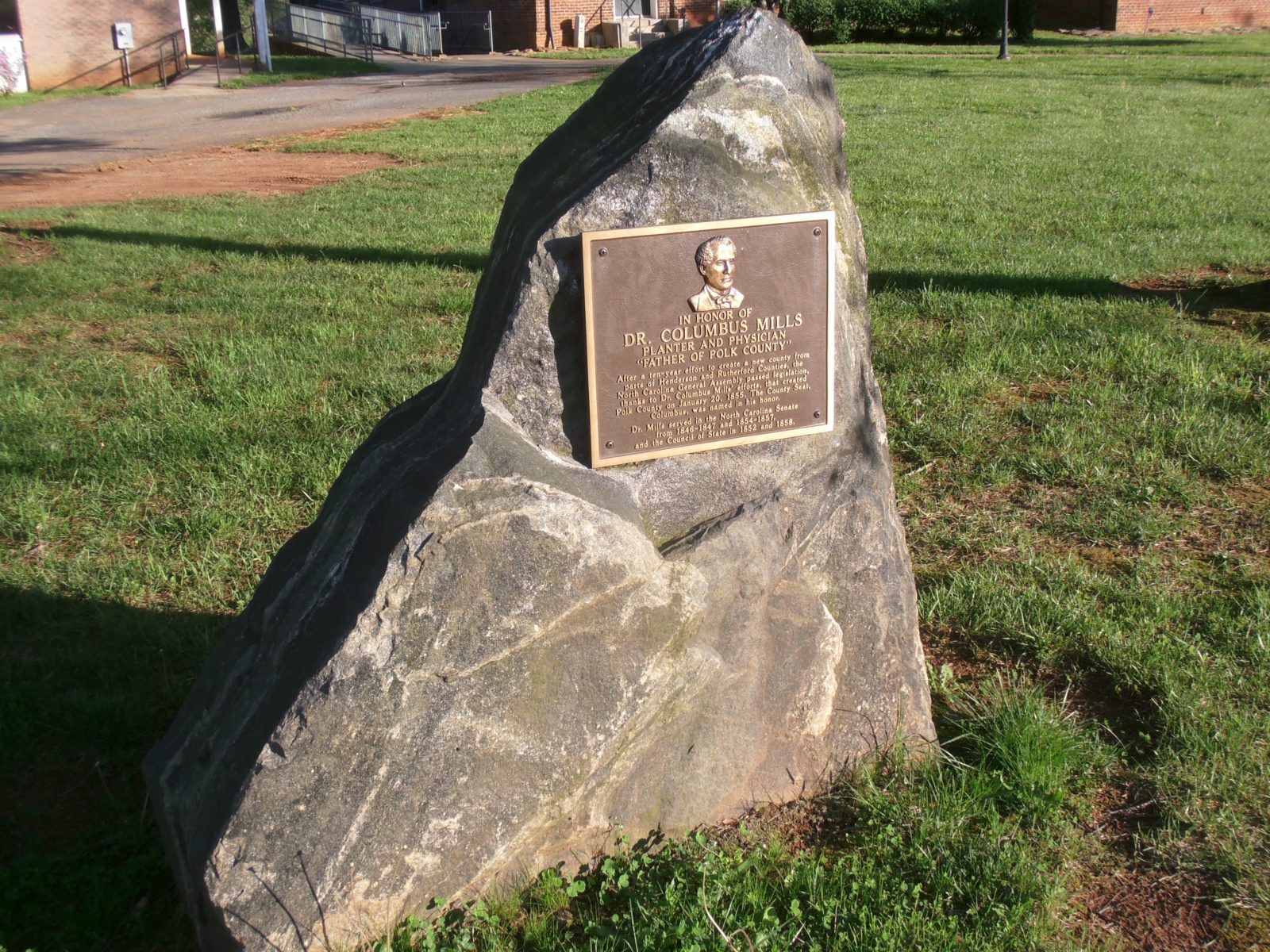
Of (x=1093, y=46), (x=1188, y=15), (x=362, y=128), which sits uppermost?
(x=1188, y=15)

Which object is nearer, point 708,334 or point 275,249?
point 708,334

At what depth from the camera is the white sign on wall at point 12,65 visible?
23.3 meters

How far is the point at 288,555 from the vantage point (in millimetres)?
3172

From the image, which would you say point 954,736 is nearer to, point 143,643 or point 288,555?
point 288,555

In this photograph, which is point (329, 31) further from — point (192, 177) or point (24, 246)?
point (24, 246)

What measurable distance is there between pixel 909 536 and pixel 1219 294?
4.07 metres

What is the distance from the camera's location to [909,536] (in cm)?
457

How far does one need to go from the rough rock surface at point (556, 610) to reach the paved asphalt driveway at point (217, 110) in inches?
498

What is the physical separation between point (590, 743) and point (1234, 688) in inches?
80.4

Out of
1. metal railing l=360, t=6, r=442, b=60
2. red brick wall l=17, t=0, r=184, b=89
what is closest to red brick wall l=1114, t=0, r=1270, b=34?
metal railing l=360, t=6, r=442, b=60

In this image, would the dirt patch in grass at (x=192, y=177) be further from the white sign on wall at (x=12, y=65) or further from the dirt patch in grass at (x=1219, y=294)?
the white sign on wall at (x=12, y=65)

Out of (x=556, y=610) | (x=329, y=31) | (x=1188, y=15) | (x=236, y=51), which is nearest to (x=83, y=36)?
(x=236, y=51)

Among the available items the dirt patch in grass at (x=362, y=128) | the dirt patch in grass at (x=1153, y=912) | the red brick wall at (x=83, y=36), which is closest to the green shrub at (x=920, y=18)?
the dirt patch in grass at (x=362, y=128)

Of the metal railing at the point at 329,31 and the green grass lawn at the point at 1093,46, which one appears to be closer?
the green grass lawn at the point at 1093,46
